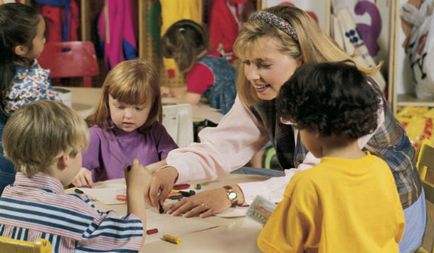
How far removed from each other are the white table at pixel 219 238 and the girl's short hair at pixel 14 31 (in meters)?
1.29

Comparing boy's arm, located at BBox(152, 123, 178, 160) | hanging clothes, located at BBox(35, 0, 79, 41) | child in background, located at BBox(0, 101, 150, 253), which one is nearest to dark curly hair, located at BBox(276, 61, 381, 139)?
child in background, located at BBox(0, 101, 150, 253)

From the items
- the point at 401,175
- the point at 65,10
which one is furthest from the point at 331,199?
the point at 65,10

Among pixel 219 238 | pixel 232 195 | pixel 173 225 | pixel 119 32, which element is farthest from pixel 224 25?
pixel 219 238

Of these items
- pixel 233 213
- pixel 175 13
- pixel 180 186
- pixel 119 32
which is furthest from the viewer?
pixel 119 32

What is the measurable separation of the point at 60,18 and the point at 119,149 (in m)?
3.39

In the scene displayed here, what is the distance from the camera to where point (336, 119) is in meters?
1.91

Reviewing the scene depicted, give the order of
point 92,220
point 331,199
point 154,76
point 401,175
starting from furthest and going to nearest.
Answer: point 154,76 < point 401,175 < point 92,220 < point 331,199

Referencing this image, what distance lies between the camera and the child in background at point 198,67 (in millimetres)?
5148

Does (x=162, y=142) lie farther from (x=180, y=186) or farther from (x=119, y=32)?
(x=119, y=32)

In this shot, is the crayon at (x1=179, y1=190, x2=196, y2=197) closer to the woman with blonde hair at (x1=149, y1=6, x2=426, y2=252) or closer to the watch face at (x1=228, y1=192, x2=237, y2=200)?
the woman with blonde hair at (x1=149, y1=6, x2=426, y2=252)

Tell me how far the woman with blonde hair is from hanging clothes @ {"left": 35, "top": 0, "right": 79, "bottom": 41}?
378 centimetres

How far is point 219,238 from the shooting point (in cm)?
222

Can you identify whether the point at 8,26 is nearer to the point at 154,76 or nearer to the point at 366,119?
the point at 154,76

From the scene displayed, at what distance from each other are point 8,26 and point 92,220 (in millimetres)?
1764
